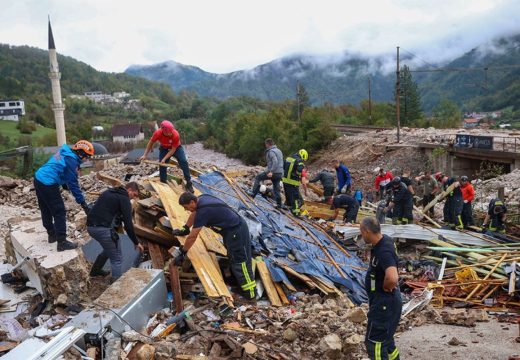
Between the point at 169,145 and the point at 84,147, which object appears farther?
the point at 169,145

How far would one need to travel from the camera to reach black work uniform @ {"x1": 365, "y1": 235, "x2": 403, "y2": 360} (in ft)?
12.4

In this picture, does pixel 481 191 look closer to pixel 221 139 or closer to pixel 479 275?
pixel 479 275

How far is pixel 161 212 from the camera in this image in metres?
6.80

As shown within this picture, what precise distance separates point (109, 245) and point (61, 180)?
105cm

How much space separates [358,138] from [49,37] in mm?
29071

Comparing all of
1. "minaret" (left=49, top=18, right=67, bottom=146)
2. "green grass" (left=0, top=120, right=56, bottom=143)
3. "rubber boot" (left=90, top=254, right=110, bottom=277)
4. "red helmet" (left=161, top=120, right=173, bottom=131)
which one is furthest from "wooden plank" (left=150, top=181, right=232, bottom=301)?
"green grass" (left=0, top=120, right=56, bottom=143)

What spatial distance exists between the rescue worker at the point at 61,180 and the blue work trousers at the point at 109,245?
0.40 meters

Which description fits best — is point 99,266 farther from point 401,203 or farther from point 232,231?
point 401,203

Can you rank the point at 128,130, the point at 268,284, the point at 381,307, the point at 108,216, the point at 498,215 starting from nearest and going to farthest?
the point at 381,307, the point at 108,216, the point at 268,284, the point at 498,215, the point at 128,130

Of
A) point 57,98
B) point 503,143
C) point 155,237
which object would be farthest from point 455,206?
point 57,98

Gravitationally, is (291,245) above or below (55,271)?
below

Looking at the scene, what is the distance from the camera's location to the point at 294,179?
365 inches

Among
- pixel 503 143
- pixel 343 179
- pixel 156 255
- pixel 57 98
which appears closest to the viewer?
pixel 156 255

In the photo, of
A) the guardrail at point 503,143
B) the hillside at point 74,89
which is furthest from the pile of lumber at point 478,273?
the hillside at point 74,89
